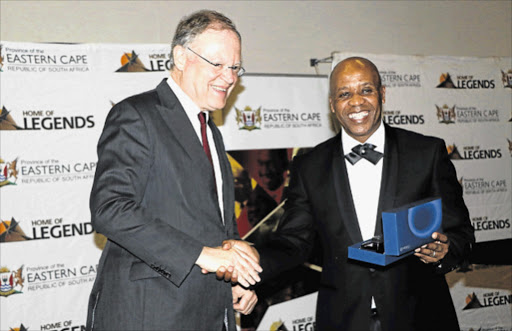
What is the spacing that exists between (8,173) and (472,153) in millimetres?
4966

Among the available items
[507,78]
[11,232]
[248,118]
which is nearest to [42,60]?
[11,232]

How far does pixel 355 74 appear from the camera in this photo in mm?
3025

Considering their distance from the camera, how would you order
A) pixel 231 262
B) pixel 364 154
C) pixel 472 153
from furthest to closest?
1. pixel 472 153
2. pixel 364 154
3. pixel 231 262

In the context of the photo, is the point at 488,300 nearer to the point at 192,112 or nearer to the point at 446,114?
the point at 446,114

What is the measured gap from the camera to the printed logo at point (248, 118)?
16.9 ft

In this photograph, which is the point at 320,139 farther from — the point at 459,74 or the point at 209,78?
the point at 209,78

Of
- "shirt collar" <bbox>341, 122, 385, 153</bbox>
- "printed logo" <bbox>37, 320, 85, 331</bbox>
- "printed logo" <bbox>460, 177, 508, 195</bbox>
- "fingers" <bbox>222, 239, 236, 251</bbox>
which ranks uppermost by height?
"shirt collar" <bbox>341, 122, 385, 153</bbox>

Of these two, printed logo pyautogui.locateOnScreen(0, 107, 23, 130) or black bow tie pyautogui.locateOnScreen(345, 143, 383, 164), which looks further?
printed logo pyautogui.locateOnScreen(0, 107, 23, 130)

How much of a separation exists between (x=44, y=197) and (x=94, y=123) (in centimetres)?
77

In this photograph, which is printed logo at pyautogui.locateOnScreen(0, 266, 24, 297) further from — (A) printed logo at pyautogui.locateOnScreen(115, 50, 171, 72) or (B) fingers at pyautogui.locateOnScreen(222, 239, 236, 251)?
(B) fingers at pyautogui.locateOnScreen(222, 239, 236, 251)

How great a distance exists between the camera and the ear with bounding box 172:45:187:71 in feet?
8.01

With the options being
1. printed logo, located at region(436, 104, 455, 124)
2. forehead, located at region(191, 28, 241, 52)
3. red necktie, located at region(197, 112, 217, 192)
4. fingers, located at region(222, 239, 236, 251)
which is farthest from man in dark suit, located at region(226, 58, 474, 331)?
printed logo, located at region(436, 104, 455, 124)

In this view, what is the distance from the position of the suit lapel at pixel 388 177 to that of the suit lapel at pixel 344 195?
12 cm

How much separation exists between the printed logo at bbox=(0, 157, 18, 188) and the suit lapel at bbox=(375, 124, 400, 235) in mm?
3078
